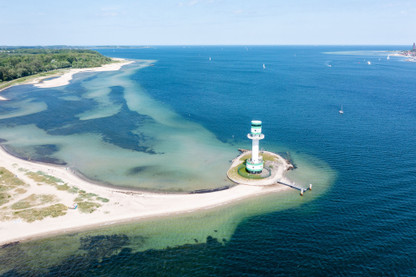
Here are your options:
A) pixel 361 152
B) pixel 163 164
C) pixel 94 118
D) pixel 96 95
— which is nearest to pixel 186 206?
pixel 163 164

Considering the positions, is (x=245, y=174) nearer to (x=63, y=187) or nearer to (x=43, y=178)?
(x=63, y=187)

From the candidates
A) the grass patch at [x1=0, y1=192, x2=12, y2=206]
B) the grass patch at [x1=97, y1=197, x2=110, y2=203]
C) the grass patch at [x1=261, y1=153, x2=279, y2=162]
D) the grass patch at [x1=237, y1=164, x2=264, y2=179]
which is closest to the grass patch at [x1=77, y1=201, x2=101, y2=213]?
the grass patch at [x1=97, y1=197, x2=110, y2=203]

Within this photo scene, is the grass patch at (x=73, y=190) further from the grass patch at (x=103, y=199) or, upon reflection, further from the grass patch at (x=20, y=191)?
the grass patch at (x=20, y=191)

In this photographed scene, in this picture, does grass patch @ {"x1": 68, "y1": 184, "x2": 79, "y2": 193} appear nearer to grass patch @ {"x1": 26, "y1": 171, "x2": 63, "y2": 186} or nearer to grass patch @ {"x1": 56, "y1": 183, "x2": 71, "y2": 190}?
grass patch @ {"x1": 56, "y1": 183, "x2": 71, "y2": 190}

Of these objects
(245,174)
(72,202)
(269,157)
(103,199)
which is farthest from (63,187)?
(269,157)

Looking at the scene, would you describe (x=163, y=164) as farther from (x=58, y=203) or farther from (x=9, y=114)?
(x=9, y=114)

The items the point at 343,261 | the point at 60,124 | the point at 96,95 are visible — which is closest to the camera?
the point at 343,261

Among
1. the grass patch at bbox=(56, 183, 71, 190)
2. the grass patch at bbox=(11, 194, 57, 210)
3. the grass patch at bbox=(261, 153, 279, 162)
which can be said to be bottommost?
the grass patch at bbox=(11, 194, 57, 210)
